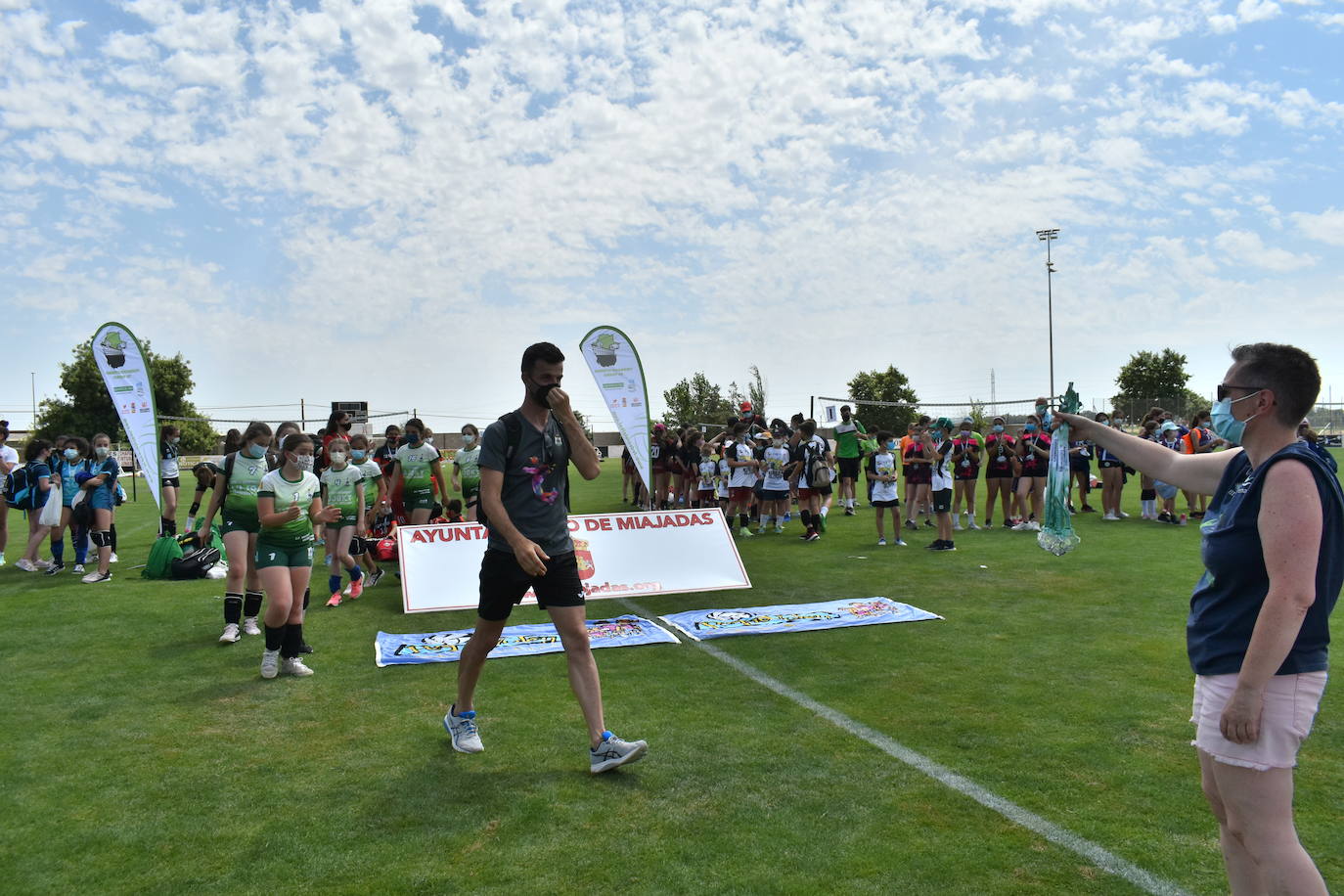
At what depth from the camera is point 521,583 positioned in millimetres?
4754

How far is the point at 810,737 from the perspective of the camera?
17.1ft

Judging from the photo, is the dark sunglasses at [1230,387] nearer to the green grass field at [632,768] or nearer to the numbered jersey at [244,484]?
the green grass field at [632,768]

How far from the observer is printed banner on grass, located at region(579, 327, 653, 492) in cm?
1488

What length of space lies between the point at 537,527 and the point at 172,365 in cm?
5732

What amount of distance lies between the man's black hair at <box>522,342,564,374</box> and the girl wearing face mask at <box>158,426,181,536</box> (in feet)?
33.3

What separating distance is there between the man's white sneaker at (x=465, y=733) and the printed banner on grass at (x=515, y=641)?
2.01m

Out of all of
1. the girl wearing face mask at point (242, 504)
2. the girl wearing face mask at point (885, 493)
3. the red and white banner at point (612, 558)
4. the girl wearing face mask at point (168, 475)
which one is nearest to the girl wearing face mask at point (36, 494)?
the girl wearing face mask at point (168, 475)

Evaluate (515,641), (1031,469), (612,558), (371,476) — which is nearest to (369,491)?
(371,476)

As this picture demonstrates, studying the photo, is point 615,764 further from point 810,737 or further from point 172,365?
point 172,365

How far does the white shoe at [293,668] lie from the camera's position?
6797 millimetres

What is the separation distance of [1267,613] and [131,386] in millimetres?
14202

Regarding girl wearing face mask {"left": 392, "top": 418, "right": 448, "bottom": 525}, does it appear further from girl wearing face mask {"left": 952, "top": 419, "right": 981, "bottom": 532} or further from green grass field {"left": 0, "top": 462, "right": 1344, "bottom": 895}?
girl wearing face mask {"left": 952, "top": 419, "right": 981, "bottom": 532}

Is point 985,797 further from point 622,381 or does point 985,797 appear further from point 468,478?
point 622,381

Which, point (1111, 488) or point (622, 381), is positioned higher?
point (622, 381)
